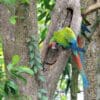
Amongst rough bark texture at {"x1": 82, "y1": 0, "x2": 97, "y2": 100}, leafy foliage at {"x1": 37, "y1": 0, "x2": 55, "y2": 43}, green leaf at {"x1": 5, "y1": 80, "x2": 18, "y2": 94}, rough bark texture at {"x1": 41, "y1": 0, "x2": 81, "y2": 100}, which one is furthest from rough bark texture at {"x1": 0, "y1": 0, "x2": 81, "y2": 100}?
rough bark texture at {"x1": 82, "y1": 0, "x2": 97, "y2": 100}

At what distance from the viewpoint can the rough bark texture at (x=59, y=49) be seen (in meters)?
2.26

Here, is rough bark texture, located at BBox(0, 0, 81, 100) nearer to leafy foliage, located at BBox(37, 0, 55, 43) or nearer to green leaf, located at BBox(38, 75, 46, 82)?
green leaf, located at BBox(38, 75, 46, 82)

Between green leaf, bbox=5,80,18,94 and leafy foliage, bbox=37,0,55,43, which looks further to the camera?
leafy foliage, bbox=37,0,55,43

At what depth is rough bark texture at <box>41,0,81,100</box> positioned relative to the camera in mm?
2260

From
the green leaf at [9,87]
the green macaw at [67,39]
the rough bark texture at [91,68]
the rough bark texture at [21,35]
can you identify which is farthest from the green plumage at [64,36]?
the rough bark texture at [91,68]

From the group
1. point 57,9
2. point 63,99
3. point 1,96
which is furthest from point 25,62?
point 63,99

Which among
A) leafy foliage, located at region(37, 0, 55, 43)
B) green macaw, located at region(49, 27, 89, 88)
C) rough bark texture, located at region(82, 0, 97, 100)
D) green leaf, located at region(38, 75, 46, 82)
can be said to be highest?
leafy foliage, located at region(37, 0, 55, 43)

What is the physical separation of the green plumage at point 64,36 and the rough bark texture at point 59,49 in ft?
0.19

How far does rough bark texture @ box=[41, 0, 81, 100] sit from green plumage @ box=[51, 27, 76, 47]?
0.19 feet

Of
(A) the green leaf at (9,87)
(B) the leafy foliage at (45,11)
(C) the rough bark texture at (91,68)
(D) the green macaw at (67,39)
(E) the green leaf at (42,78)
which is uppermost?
(B) the leafy foliage at (45,11)

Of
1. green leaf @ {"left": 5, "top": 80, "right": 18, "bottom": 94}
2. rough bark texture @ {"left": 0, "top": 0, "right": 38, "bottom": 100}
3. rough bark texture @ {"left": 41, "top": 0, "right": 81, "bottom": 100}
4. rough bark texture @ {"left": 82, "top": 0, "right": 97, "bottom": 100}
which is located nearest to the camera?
green leaf @ {"left": 5, "top": 80, "right": 18, "bottom": 94}

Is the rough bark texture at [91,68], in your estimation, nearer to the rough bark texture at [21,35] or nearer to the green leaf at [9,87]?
the rough bark texture at [21,35]

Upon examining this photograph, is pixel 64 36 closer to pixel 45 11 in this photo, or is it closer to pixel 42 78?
pixel 42 78

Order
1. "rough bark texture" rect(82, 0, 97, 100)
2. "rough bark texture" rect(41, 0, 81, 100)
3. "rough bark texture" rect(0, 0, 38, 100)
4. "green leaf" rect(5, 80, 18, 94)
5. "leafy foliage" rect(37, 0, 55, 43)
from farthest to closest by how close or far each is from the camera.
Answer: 1. "rough bark texture" rect(82, 0, 97, 100)
2. "leafy foliage" rect(37, 0, 55, 43)
3. "rough bark texture" rect(41, 0, 81, 100)
4. "rough bark texture" rect(0, 0, 38, 100)
5. "green leaf" rect(5, 80, 18, 94)
